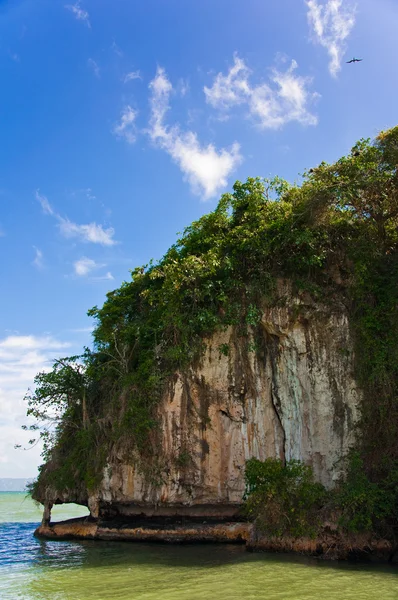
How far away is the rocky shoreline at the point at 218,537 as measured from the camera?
11539 mm

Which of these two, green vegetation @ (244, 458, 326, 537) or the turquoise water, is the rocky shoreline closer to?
green vegetation @ (244, 458, 326, 537)

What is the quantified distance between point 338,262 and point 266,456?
643 centimetres

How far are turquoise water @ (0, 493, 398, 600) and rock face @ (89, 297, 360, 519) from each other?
2237 millimetres

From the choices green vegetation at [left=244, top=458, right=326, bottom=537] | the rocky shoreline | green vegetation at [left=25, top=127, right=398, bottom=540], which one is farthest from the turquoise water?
green vegetation at [left=25, top=127, right=398, bottom=540]

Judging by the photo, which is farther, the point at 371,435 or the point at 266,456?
the point at 266,456

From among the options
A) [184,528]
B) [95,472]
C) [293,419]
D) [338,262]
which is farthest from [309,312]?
[95,472]

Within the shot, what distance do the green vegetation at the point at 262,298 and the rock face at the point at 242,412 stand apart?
437 millimetres

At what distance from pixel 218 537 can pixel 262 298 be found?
719 cm

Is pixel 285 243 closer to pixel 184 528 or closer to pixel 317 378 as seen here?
pixel 317 378

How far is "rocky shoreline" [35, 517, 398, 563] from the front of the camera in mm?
11539

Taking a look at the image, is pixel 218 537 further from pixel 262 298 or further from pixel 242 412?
pixel 262 298

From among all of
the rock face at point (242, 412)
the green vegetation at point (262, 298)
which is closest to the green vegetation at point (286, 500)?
the green vegetation at point (262, 298)

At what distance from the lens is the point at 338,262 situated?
1569 centimetres

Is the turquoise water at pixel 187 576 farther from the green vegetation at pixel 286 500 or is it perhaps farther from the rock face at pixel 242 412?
the rock face at pixel 242 412
